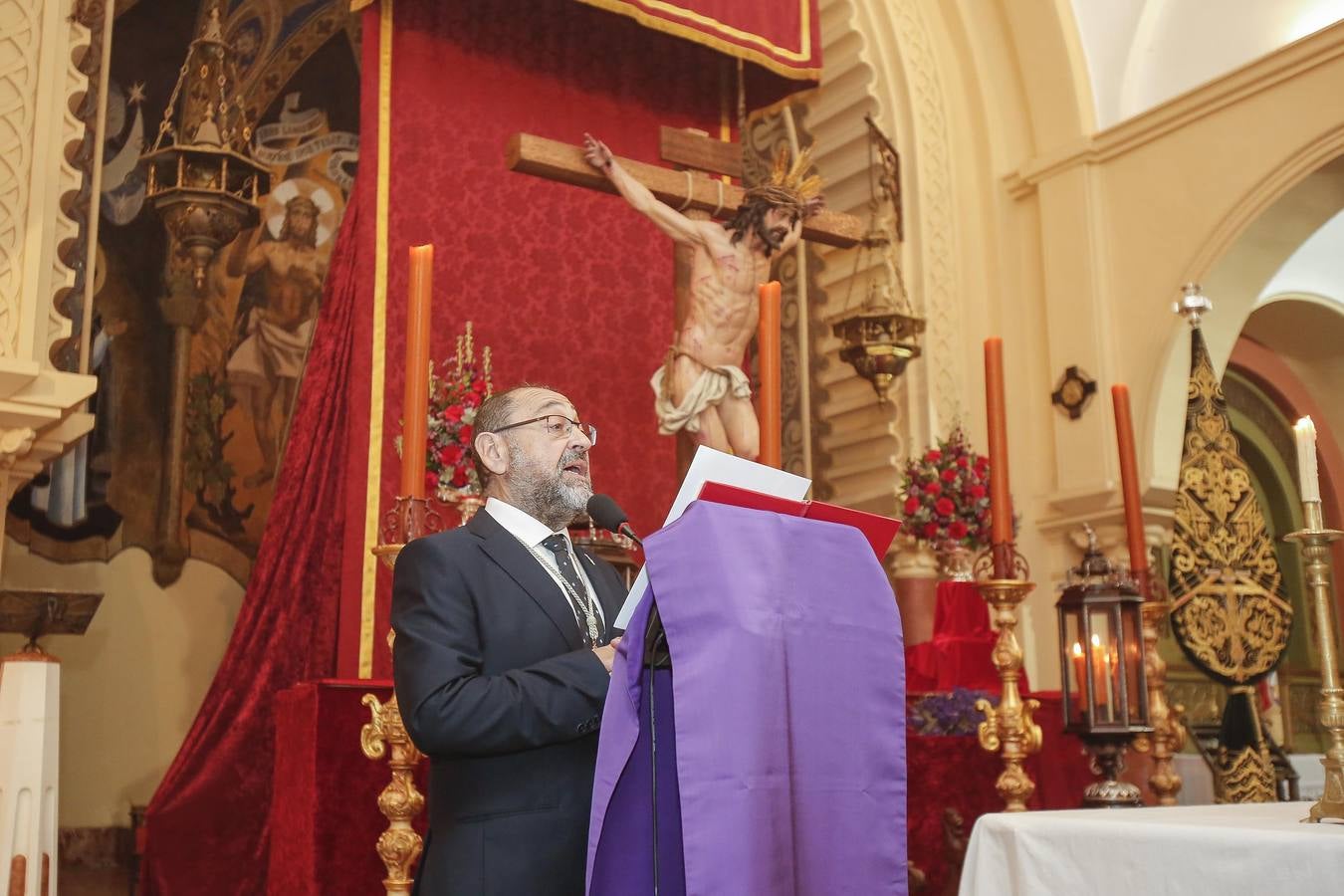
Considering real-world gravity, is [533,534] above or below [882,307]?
below

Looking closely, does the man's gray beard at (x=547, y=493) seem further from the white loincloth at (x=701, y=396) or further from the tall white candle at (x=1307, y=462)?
the white loincloth at (x=701, y=396)

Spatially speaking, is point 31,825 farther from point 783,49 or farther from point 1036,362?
point 1036,362

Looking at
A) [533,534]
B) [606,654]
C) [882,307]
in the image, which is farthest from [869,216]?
[606,654]

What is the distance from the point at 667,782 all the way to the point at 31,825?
272 centimetres

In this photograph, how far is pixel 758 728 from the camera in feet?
6.18

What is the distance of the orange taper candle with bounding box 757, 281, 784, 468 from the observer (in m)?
3.34

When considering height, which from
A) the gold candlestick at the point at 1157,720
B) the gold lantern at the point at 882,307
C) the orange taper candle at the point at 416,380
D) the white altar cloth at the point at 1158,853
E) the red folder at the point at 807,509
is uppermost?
the gold lantern at the point at 882,307

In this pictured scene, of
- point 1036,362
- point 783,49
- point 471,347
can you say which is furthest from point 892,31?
point 471,347

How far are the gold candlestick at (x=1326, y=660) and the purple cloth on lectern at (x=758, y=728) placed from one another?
1024 mm

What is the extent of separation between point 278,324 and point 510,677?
6599 mm

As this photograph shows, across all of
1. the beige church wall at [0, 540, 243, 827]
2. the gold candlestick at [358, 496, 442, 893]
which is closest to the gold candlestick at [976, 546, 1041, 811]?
the gold candlestick at [358, 496, 442, 893]

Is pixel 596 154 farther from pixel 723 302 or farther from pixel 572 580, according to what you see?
pixel 572 580

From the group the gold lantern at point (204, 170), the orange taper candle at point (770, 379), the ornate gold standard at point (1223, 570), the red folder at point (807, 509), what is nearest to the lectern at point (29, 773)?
the orange taper candle at point (770, 379)

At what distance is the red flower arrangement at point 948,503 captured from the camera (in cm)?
562
